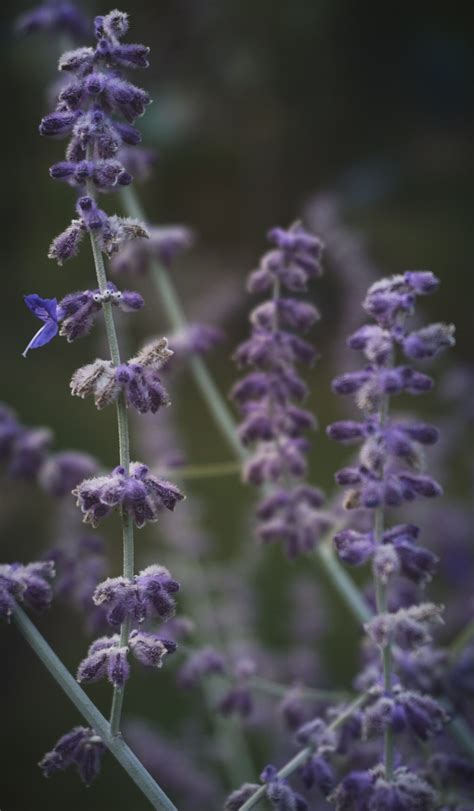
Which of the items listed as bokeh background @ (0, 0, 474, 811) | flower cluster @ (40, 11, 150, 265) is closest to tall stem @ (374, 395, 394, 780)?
flower cluster @ (40, 11, 150, 265)

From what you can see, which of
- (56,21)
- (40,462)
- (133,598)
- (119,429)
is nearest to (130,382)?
(119,429)

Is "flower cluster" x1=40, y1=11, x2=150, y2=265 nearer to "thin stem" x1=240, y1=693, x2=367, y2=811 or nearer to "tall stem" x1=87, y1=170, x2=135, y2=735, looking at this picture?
"tall stem" x1=87, y1=170, x2=135, y2=735

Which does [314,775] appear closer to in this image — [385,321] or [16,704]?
[385,321]

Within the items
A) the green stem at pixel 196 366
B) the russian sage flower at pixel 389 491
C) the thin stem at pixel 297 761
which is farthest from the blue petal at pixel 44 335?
the green stem at pixel 196 366

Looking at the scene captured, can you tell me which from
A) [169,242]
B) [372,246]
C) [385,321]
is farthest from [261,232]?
[385,321]

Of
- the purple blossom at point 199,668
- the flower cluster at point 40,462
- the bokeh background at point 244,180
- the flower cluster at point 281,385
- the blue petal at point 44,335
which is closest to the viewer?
the blue petal at point 44,335

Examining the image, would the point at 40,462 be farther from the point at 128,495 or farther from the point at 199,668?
the point at 128,495

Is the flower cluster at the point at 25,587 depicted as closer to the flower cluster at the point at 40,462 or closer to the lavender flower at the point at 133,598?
the lavender flower at the point at 133,598
